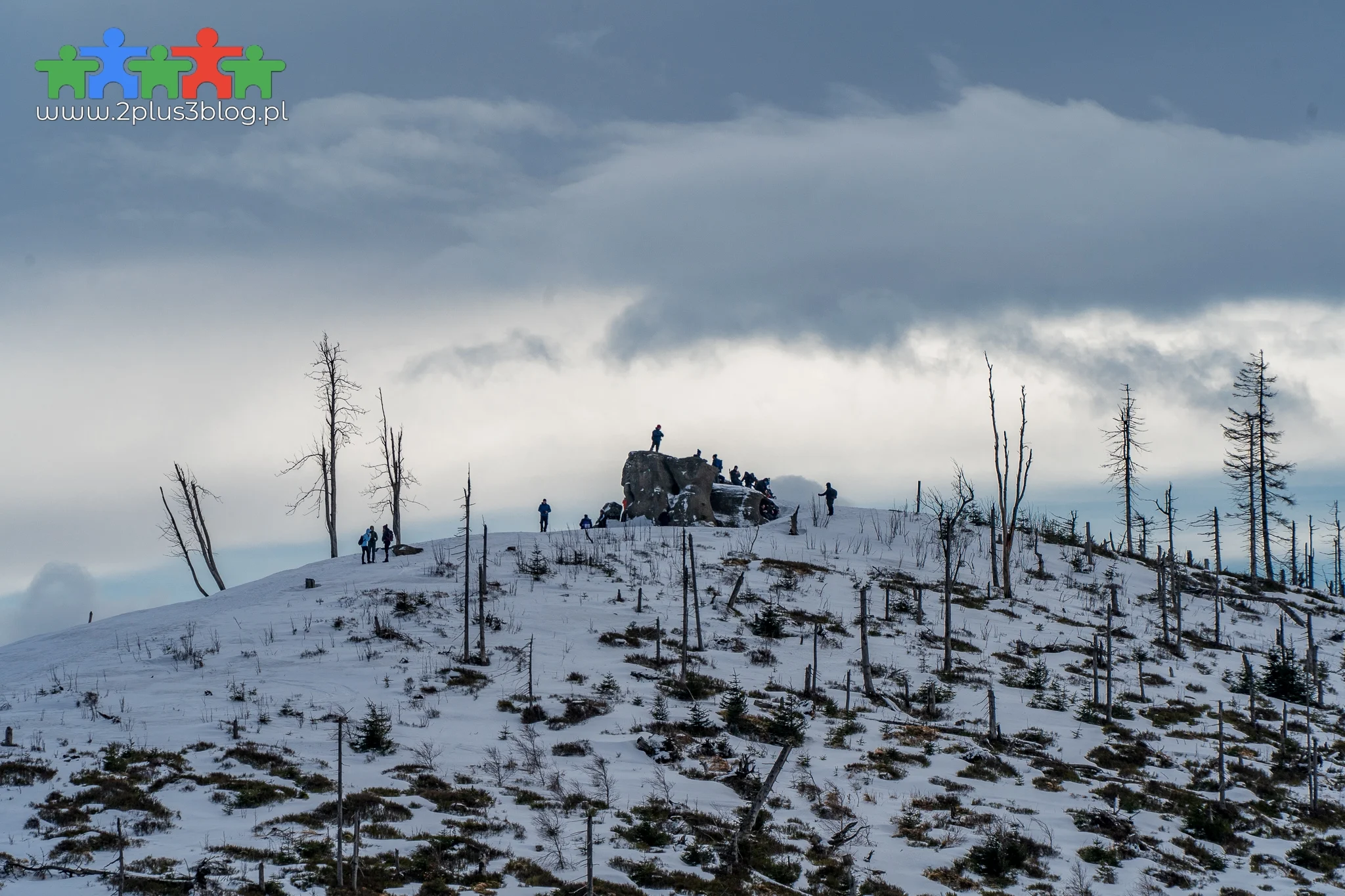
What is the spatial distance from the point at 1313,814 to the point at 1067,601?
23.4 meters

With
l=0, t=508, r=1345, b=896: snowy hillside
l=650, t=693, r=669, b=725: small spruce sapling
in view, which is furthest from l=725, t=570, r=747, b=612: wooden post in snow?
l=650, t=693, r=669, b=725: small spruce sapling

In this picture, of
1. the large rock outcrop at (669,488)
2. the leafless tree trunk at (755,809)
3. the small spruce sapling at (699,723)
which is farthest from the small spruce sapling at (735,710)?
the large rock outcrop at (669,488)

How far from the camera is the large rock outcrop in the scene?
186 feet

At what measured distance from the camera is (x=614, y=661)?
3394 centimetres

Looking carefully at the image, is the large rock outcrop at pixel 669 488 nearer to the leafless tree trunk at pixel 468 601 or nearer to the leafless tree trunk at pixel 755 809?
the leafless tree trunk at pixel 468 601

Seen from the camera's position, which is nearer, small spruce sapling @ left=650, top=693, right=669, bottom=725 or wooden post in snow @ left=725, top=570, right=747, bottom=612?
small spruce sapling @ left=650, top=693, right=669, bottom=725

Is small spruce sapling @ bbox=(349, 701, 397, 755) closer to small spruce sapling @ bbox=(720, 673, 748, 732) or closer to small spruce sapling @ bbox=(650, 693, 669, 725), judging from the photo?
small spruce sapling @ bbox=(650, 693, 669, 725)

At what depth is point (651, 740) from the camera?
26625 millimetres

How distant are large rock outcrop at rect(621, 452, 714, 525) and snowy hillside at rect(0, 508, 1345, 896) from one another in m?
8.85

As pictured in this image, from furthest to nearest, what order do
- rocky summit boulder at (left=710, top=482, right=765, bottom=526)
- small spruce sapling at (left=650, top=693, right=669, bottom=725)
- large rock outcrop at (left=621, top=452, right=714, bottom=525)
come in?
1. rocky summit boulder at (left=710, top=482, right=765, bottom=526)
2. large rock outcrop at (left=621, top=452, right=714, bottom=525)
3. small spruce sapling at (left=650, top=693, right=669, bottom=725)

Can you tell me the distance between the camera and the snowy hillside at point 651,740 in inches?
779

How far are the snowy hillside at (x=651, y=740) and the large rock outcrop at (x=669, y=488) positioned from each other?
885 centimetres

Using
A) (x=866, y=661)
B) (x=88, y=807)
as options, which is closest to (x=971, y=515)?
(x=866, y=661)

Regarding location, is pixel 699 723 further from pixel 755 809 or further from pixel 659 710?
pixel 755 809
